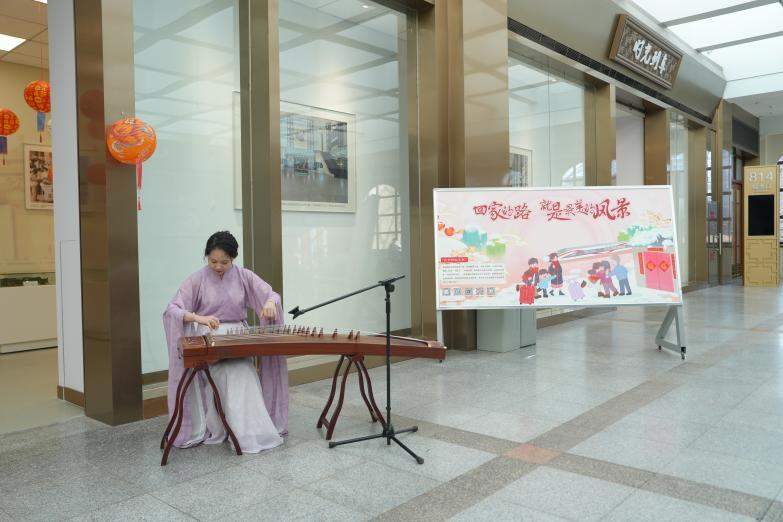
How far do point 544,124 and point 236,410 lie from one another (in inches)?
226

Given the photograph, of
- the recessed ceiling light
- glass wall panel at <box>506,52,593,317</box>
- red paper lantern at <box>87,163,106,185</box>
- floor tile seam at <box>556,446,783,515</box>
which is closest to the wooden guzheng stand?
floor tile seam at <box>556,446,783,515</box>

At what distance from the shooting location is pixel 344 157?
5266 millimetres

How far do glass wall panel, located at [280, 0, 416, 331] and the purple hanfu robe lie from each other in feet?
4.34

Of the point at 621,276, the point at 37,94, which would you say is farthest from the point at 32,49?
the point at 621,276

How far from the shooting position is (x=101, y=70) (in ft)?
11.7

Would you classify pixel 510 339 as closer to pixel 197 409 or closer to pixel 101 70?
pixel 197 409

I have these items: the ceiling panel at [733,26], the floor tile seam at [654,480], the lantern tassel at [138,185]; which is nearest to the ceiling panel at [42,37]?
the lantern tassel at [138,185]

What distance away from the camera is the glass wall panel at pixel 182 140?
13.4 ft

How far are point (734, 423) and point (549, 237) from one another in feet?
7.07

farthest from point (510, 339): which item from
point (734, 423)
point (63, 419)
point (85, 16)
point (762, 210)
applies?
point (762, 210)

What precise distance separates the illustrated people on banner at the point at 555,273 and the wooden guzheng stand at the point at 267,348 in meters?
2.29

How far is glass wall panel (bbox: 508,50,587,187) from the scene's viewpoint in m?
7.14

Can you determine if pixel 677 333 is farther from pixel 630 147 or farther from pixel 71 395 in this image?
pixel 630 147

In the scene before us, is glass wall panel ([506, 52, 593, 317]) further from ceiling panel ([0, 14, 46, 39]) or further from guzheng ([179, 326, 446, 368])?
ceiling panel ([0, 14, 46, 39])
